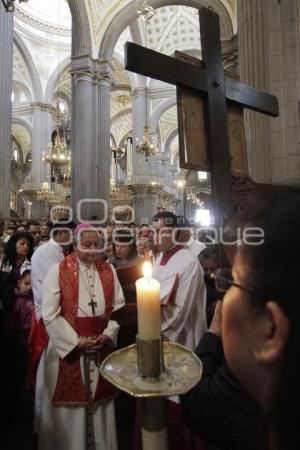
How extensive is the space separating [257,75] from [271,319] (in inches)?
237

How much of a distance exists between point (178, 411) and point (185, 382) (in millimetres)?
1736

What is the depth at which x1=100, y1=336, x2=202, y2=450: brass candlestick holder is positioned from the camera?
861 millimetres

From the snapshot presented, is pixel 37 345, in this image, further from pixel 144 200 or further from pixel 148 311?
pixel 144 200

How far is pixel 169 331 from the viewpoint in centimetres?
273

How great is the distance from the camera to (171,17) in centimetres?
2042

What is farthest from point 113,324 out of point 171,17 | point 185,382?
point 171,17

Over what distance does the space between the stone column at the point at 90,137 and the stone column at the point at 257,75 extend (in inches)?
276

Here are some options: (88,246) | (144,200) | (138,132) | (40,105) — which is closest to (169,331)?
(88,246)

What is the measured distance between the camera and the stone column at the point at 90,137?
12.5 m

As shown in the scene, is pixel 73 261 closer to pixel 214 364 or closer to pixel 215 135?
pixel 215 135

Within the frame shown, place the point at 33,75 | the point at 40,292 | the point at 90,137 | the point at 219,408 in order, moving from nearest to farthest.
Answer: the point at 219,408, the point at 40,292, the point at 90,137, the point at 33,75

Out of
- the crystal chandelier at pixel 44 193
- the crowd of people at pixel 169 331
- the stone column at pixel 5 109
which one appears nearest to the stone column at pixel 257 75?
the crowd of people at pixel 169 331

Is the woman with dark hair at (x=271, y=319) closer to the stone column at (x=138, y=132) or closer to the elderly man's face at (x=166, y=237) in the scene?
the elderly man's face at (x=166, y=237)

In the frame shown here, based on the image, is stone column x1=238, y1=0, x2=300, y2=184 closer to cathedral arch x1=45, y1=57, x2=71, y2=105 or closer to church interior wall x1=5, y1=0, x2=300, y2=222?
church interior wall x1=5, y1=0, x2=300, y2=222
